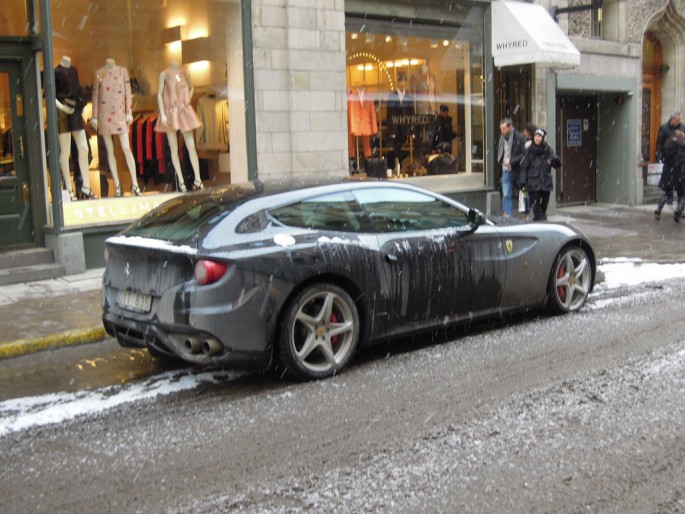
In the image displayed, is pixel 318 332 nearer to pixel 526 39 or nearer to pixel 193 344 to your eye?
pixel 193 344

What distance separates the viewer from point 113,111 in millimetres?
11867

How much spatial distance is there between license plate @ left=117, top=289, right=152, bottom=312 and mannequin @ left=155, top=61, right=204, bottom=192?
20.3 ft

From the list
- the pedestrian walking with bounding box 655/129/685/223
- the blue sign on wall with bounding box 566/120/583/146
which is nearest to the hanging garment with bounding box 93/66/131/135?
the pedestrian walking with bounding box 655/129/685/223

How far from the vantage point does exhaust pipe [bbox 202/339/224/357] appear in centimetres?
584

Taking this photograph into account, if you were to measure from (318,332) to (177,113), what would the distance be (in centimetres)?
718

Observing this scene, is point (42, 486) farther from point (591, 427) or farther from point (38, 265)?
point (38, 265)

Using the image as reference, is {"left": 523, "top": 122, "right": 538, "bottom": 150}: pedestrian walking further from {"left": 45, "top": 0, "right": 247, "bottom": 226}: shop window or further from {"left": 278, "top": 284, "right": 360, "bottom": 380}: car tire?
{"left": 278, "top": 284, "right": 360, "bottom": 380}: car tire

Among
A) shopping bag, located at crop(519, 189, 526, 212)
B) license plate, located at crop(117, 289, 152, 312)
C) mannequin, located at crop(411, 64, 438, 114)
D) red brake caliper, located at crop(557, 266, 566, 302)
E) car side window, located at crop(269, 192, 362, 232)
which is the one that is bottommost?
red brake caliper, located at crop(557, 266, 566, 302)

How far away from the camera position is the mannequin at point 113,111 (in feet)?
38.5

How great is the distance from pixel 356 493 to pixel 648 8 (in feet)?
59.7

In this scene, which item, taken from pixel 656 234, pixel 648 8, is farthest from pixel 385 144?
pixel 648 8

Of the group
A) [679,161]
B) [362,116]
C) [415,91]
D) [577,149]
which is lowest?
[679,161]

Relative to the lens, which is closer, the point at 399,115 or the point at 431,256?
the point at 431,256

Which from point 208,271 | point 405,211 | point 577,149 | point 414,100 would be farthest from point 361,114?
point 208,271
